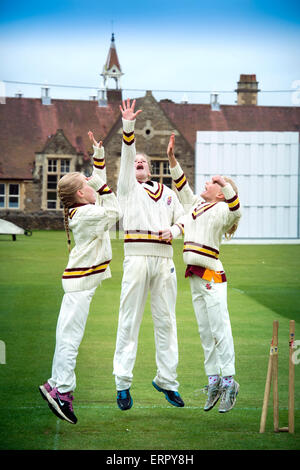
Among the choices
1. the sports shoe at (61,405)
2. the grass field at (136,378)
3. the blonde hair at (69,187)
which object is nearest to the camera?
the grass field at (136,378)

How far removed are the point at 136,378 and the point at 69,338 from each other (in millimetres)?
1467

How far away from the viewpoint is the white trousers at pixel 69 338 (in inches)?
188

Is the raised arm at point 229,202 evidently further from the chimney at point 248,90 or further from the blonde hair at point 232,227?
the chimney at point 248,90

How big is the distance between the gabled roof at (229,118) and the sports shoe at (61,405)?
29.9 m

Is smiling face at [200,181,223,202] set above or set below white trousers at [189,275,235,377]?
above

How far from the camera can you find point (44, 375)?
6.18 m

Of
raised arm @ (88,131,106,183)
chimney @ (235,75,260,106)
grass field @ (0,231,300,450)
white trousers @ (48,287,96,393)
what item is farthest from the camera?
chimney @ (235,75,260,106)

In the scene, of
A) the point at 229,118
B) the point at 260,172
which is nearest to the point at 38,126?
the point at 229,118

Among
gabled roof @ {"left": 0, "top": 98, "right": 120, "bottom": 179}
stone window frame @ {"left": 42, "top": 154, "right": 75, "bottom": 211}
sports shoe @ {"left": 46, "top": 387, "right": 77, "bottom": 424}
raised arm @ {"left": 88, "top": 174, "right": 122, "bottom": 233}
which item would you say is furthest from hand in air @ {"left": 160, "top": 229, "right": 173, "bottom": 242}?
stone window frame @ {"left": 42, "top": 154, "right": 75, "bottom": 211}

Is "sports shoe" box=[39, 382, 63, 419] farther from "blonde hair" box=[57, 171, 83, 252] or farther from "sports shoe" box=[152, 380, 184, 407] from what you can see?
"blonde hair" box=[57, 171, 83, 252]

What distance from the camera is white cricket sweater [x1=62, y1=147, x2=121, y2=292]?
4.88 metres

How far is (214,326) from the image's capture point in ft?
16.3

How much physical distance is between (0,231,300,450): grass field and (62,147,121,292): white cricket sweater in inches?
33.7

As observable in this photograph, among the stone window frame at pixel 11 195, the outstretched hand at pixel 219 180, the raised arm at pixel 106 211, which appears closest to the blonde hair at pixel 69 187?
the raised arm at pixel 106 211
